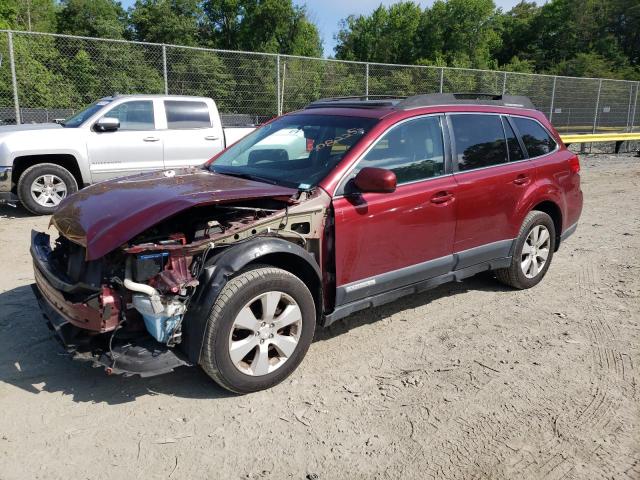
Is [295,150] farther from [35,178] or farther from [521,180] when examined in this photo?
[35,178]

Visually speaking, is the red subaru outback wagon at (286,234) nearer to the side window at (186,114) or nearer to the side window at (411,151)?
the side window at (411,151)

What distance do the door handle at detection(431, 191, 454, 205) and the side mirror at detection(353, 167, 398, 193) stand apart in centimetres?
67

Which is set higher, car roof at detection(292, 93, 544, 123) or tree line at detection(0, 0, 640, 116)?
tree line at detection(0, 0, 640, 116)

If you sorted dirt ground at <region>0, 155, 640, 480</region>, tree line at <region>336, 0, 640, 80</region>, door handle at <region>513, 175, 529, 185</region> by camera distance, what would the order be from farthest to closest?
tree line at <region>336, 0, 640, 80</region>
door handle at <region>513, 175, 529, 185</region>
dirt ground at <region>0, 155, 640, 480</region>

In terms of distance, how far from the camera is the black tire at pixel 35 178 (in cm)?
802

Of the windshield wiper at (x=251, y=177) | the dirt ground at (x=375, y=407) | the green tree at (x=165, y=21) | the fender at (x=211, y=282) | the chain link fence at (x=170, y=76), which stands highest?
the green tree at (x=165, y=21)

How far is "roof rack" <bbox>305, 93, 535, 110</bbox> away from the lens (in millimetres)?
4383

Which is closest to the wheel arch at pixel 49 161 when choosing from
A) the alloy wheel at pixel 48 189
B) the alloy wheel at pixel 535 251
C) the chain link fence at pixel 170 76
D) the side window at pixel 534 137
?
the alloy wheel at pixel 48 189

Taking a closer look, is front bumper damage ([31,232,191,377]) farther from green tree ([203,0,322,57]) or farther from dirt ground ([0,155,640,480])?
green tree ([203,0,322,57])

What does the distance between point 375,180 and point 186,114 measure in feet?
21.7

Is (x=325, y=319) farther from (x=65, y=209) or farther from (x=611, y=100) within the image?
(x=611, y=100)

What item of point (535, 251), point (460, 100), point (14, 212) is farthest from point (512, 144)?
point (14, 212)

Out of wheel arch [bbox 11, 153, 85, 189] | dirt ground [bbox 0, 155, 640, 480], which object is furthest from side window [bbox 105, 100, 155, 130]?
dirt ground [bbox 0, 155, 640, 480]

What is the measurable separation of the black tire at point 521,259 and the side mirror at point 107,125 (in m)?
6.26
